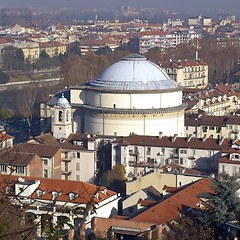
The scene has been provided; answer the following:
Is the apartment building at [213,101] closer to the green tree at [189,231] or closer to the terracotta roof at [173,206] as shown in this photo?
the terracotta roof at [173,206]

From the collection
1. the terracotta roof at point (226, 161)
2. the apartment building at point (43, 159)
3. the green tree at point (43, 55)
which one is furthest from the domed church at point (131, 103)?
the green tree at point (43, 55)

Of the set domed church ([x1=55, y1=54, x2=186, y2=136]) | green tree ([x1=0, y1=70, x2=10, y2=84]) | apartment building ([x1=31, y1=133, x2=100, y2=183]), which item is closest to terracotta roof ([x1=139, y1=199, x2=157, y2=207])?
apartment building ([x1=31, y1=133, x2=100, y2=183])

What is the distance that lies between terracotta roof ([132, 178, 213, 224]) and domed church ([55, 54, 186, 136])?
18.9 ft

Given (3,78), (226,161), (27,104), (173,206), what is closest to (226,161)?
(226,161)

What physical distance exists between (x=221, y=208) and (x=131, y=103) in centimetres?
812

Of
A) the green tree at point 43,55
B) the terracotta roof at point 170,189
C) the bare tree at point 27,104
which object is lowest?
the green tree at point 43,55

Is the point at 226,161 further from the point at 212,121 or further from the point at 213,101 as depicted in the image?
the point at 213,101

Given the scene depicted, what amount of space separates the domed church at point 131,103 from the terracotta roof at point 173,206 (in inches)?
227

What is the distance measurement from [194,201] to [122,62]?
796 centimetres

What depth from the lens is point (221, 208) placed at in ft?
28.1

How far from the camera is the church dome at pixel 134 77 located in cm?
1670

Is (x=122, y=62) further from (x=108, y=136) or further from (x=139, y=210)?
(x=139, y=210)

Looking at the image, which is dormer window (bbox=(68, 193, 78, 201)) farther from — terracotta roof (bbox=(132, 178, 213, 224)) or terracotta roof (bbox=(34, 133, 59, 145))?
terracotta roof (bbox=(34, 133, 59, 145))

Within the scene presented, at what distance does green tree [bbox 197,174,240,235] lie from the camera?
8.38 m
